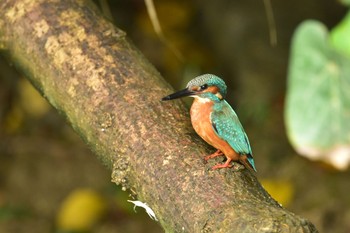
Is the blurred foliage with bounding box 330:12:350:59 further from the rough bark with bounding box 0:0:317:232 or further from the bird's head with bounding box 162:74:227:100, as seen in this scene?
the bird's head with bounding box 162:74:227:100

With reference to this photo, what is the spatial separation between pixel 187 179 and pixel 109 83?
534 mm

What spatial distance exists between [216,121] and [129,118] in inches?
11.4

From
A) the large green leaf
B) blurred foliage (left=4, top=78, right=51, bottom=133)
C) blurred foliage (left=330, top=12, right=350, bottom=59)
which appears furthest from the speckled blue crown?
blurred foliage (left=4, top=78, right=51, bottom=133)

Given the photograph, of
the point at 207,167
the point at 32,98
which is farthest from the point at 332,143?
the point at 32,98

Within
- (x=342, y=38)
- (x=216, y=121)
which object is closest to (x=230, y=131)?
(x=216, y=121)

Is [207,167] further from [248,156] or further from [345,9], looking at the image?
[345,9]

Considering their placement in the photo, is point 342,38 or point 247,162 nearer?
point 342,38

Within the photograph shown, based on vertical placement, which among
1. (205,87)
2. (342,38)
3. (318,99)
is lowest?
(205,87)

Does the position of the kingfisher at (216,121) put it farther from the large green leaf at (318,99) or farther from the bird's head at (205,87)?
the large green leaf at (318,99)

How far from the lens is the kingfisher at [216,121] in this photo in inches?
96.1

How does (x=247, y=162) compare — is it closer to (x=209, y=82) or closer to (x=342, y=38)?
(x=209, y=82)

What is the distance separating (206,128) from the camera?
246 centimetres

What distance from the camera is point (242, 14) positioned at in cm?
514

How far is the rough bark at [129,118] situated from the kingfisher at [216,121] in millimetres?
49
